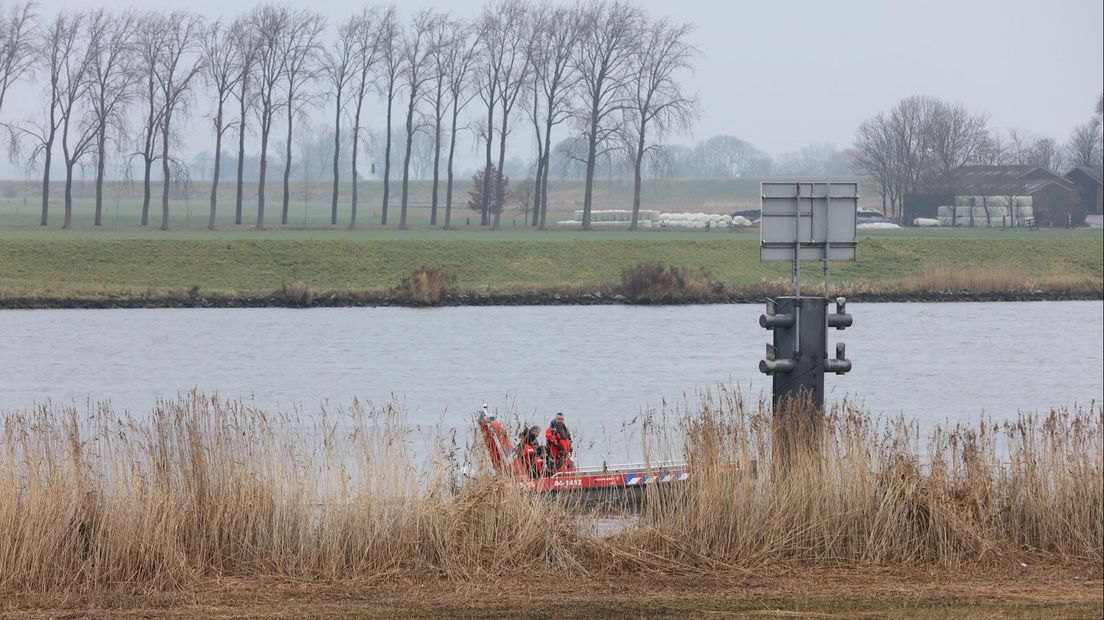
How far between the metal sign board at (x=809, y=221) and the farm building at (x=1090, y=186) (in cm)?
10244

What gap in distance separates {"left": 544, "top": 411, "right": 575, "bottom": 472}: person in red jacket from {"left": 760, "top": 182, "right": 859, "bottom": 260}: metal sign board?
3.54m

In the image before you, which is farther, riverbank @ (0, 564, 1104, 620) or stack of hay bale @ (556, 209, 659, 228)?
stack of hay bale @ (556, 209, 659, 228)

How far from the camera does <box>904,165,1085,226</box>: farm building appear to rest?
103 metres

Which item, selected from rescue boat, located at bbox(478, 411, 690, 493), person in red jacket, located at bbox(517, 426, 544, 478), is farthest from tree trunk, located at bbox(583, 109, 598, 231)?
person in red jacket, located at bbox(517, 426, 544, 478)

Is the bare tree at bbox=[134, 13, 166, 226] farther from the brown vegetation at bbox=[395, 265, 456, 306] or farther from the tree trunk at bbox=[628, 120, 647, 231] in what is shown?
the tree trunk at bbox=[628, 120, 647, 231]

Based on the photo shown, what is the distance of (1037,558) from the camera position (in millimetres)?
11961

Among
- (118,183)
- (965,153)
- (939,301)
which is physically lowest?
(939,301)

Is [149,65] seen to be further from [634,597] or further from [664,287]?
[634,597]

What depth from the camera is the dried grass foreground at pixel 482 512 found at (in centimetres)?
1119

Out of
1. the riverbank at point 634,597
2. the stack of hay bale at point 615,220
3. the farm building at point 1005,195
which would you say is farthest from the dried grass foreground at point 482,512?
the farm building at point 1005,195

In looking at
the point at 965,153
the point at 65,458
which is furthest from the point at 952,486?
the point at 965,153

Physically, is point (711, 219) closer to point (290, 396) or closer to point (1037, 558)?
point (290, 396)

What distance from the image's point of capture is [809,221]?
1370 cm

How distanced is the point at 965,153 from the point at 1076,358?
6671 cm
